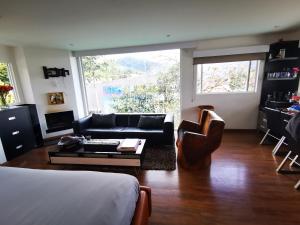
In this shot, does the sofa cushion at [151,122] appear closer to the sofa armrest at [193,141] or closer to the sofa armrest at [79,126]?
the sofa armrest at [193,141]

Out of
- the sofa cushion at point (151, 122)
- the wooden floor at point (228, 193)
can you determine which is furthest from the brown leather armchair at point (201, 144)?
the sofa cushion at point (151, 122)

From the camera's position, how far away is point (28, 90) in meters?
3.79

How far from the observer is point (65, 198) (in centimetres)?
103

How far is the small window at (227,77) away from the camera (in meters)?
3.81

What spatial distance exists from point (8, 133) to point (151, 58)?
11.9 ft

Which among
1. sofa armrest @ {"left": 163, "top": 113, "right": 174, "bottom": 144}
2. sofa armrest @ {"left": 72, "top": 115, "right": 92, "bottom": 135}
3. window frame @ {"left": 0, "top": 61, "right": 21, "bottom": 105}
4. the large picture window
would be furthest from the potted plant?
the large picture window

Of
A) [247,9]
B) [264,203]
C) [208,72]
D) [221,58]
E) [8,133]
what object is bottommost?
[264,203]

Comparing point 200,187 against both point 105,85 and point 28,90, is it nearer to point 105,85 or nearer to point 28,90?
point 105,85

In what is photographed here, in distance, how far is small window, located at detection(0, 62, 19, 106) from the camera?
3510mm

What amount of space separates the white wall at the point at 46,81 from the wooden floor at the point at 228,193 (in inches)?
65.5

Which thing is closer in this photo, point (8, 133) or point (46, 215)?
point (46, 215)

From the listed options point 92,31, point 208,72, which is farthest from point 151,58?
point 92,31

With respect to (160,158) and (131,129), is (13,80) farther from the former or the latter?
(160,158)

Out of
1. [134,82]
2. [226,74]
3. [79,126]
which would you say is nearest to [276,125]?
[226,74]
